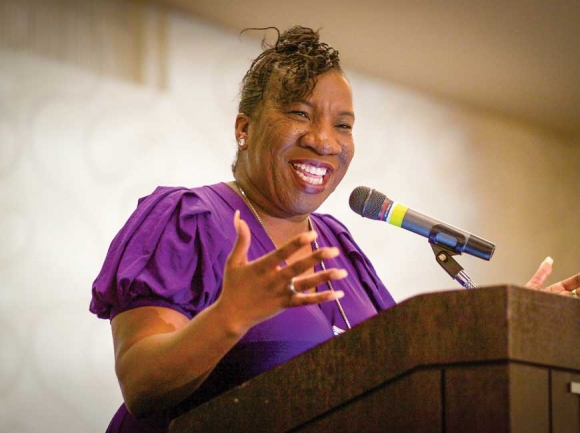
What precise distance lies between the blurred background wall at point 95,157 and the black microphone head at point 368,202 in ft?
4.84

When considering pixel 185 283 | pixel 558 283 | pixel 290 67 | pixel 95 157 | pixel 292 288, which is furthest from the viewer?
pixel 95 157

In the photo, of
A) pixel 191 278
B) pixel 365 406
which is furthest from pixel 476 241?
pixel 365 406

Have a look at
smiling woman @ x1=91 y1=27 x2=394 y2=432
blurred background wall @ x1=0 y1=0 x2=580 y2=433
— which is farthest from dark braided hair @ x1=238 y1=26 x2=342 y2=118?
blurred background wall @ x1=0 y1=0 x2=580 y2=433

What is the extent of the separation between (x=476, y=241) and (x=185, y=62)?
227 centimetres

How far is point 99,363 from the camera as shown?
11.0 ft

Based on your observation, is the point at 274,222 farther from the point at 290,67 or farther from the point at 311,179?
the point at 290,67

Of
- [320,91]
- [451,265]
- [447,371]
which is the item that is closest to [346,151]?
[320,91]

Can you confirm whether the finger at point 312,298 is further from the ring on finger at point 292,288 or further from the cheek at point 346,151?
the cheek at point 346,151

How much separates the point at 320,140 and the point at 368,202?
0.59 ft

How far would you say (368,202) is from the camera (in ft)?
6.35

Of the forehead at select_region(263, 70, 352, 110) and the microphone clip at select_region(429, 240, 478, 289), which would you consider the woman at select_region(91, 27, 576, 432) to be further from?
the microphone clip at select_region(429, 240, 478, 289)

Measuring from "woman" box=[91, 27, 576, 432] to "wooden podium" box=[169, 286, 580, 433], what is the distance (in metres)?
0.10

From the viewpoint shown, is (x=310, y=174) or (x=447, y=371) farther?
(x=310, y=174)

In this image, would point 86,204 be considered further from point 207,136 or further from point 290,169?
point 290,169
